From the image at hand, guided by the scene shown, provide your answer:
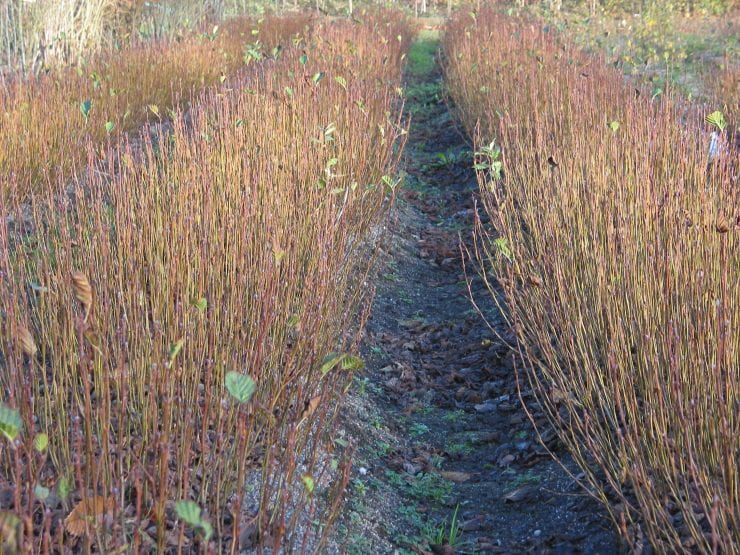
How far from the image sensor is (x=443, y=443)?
3197 mm

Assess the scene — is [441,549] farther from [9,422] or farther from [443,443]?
[9,422]

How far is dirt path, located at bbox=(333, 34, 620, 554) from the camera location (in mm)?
2510

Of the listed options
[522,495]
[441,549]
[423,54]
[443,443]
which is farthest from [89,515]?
[423,54]

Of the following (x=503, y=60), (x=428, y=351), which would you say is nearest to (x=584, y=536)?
(x=428, y=351)

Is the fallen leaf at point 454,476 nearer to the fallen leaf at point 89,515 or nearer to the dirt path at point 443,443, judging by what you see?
the dirt path at point 443,443

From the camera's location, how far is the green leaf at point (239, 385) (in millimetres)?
1479

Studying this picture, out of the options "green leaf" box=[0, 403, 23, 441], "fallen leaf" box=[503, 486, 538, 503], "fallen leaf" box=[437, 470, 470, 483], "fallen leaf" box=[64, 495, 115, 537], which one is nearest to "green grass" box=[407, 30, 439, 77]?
"fallen leaf" box=[437, 470, 470, 483]

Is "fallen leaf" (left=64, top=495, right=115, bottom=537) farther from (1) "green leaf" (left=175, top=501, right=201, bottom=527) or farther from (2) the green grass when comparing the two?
(2) the green grass

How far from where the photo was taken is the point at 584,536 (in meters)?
2.39

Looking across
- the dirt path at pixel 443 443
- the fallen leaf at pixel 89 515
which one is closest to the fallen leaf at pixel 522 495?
the dirt path at pixel 443 443

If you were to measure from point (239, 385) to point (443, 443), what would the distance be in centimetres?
185

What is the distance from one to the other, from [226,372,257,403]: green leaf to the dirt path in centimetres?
59

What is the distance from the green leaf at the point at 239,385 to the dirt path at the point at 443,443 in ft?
1.94

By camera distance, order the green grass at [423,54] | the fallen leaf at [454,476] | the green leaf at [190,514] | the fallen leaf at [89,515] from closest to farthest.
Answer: the green leaf at [190,514] → the fallen leaf at [89,515] → the fallen leaf at [454,476] → the green grass at [423,54]
